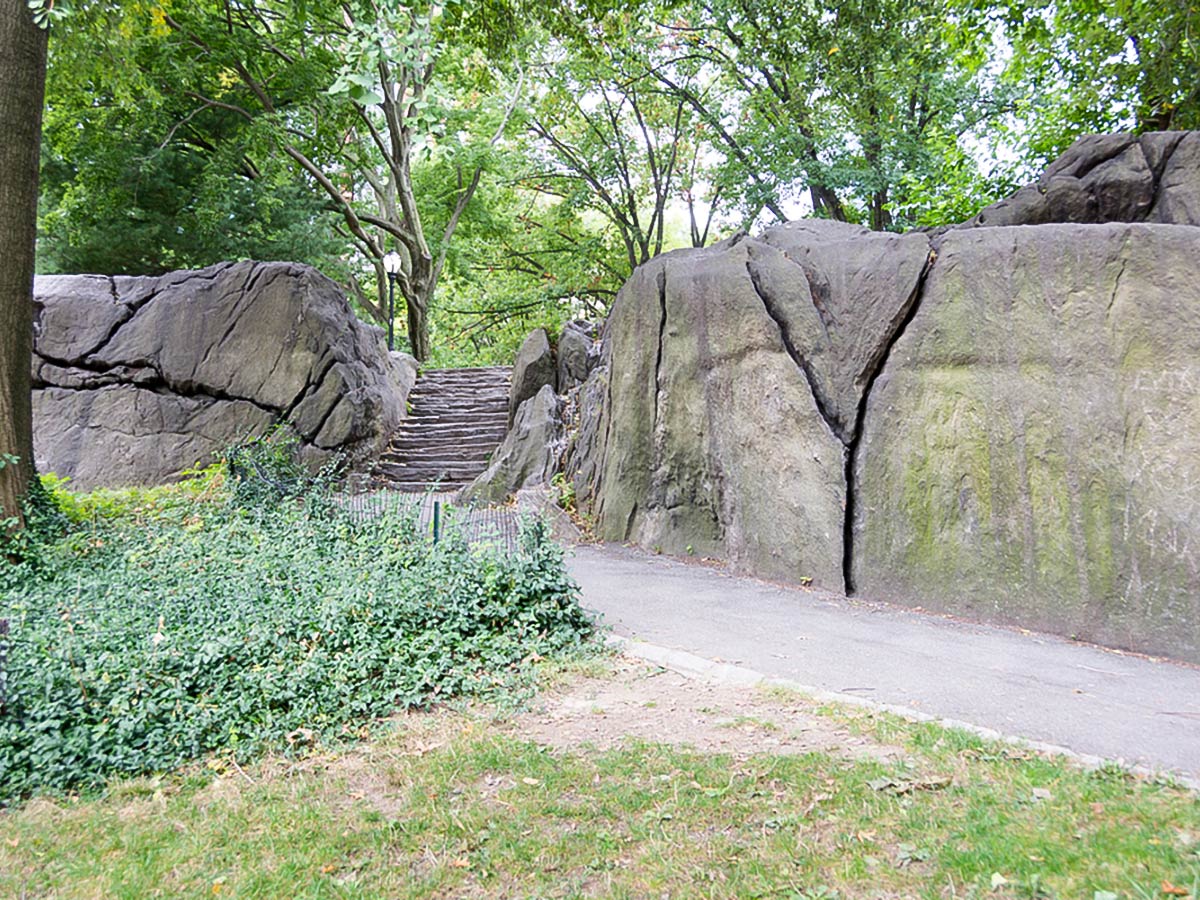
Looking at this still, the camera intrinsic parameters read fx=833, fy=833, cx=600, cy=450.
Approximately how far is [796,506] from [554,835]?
218 inches

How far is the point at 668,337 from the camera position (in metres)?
10.1

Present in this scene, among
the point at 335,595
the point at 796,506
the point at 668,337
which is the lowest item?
the point at 335,595

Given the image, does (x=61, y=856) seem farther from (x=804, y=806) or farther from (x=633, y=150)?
(x=633, y=150)

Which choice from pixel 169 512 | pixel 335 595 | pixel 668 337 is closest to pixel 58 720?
pixel 335 595

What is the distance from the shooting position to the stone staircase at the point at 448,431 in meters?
15.8

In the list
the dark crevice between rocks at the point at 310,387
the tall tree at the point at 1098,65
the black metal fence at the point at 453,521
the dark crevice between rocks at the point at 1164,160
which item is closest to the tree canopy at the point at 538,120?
the tall tree at the point at 1098,65

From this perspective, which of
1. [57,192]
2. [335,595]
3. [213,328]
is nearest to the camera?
[335,595]

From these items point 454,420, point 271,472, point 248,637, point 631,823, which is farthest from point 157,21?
point 631,823

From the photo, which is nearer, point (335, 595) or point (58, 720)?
point (58, 720)

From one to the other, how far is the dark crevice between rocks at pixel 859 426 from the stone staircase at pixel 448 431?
8.13m

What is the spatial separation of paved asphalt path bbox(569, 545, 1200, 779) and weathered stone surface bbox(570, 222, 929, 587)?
84 cm

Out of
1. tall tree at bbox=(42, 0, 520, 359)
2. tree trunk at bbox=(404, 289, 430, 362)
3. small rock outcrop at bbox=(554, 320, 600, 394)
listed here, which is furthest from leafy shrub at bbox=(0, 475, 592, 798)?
tree trunk at bbox=(404, 289, 430, 362)

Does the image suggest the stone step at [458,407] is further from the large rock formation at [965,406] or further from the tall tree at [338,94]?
the large rock formation at [965,406]

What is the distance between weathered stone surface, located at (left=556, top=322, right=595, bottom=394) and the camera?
1531 centimetres
